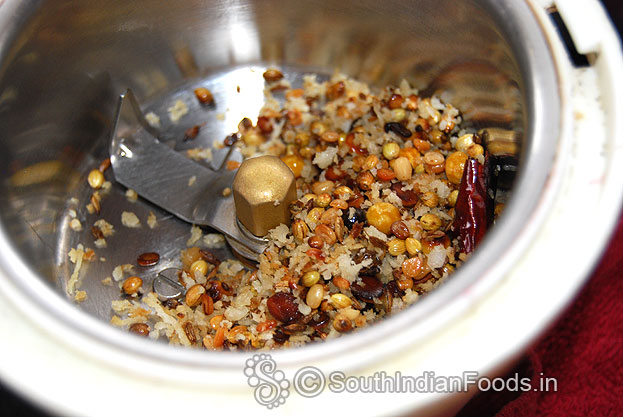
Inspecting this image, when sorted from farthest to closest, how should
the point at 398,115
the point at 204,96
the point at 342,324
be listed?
the point at 204,96 → the point at 398,115 → the point at 342,324

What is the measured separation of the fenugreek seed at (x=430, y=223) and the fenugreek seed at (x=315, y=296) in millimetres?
162

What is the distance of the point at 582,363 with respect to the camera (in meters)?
0.95

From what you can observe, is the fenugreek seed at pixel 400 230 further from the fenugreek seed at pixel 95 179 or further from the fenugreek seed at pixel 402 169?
the fenugreek seed at pixel 95 179

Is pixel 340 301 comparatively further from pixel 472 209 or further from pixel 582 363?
pixel 582 363

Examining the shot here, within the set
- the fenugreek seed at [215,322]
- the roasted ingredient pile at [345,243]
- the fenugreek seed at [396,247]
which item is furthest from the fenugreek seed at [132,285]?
the fenugreek seed at [396,247]

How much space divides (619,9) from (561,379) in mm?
805

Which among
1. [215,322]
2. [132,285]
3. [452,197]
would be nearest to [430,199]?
[452,197]

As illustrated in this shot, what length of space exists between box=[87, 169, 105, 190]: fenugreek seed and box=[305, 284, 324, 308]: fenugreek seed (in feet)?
1.36

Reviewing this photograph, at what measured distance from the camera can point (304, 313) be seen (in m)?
0.74

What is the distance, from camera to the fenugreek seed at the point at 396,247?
766 mm

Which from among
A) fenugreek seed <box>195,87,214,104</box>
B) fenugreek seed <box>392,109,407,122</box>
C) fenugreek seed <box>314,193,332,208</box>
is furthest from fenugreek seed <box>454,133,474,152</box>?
fenugreek seed <box>195,87,214,104</box>

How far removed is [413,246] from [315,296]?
139 mm

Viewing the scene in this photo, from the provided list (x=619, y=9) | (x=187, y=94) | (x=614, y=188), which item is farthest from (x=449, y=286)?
(x=619, y=9)

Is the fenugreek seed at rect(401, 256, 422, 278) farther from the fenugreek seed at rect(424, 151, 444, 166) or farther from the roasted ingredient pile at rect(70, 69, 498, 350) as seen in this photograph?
the fenugreek seed at rect(424, 151, 444, 166)
